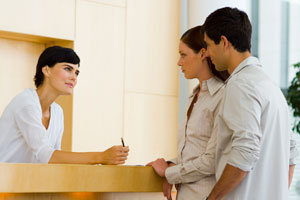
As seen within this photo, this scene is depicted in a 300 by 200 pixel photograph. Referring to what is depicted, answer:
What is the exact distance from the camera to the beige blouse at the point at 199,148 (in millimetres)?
2339

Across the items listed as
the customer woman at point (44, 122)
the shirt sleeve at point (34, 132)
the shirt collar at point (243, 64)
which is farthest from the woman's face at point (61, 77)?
the shirt collar at point (243, 64)

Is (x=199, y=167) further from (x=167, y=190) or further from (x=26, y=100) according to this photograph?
(x=26, y=100)

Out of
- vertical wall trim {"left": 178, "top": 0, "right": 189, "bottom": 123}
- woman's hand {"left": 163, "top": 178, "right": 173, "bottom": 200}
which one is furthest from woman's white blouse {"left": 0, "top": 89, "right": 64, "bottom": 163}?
vertical wall trim {"left": 178, "top": 0, "right": 189, "bottom": 123}

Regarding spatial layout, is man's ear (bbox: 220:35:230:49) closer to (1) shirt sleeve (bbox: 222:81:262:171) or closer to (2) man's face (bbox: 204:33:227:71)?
(2) man's face (bbox: 204:33:227:71)

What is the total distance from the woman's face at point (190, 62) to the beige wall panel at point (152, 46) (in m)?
2.96

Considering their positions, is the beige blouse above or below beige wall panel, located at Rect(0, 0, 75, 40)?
below

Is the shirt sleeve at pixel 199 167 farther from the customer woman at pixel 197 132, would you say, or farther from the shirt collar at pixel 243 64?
the shirt collar at pixel 243 64

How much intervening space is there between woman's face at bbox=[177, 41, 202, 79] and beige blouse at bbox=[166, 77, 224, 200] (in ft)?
0.24

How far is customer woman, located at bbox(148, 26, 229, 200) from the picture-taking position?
2.36 metres

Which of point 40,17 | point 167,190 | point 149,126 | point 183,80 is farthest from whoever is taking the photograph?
point 183,80

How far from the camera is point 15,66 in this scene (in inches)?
201

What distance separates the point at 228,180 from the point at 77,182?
2.14ft

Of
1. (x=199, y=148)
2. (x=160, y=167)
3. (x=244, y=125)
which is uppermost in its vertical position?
(x=244, y=125)

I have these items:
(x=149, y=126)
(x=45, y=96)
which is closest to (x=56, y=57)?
(x=45, y=96)
